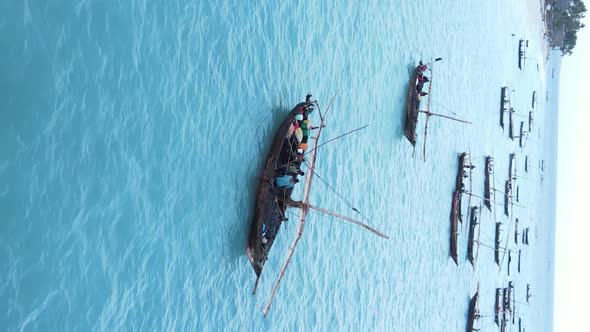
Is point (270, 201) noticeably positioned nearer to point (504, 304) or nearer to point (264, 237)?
point (264, 237)

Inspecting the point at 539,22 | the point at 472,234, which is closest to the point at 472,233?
the point at 472,234

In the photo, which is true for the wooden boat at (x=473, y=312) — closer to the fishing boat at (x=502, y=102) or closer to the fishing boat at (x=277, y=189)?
the fishing boat at (x=502, y=102)

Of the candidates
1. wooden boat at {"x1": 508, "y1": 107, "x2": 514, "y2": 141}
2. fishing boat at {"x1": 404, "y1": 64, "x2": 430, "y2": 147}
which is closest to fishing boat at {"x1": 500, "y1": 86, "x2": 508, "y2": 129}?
wooden boat at {"x1": 508, "y1": 107, "x2": 514, "y2": 141}

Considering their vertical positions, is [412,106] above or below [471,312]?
above

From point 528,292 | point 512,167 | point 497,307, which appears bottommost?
point 497,307

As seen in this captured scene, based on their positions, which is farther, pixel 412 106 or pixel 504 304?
pixel 504 304

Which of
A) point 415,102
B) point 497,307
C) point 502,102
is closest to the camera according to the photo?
point 415,102

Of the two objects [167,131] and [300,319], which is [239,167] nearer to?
[167,131]

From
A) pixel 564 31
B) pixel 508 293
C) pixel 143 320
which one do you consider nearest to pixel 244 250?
pixel 143 320
